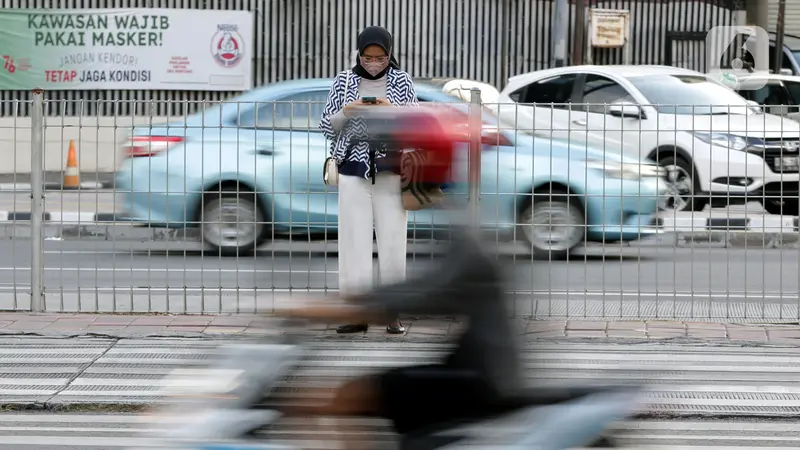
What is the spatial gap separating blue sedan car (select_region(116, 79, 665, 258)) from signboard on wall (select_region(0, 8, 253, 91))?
44.1 feet

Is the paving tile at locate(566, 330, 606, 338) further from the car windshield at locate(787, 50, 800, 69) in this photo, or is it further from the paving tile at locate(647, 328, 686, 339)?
the car windshield at locate(787, 50, 800, 69)

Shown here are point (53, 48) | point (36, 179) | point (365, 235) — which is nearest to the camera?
point (365, 235)

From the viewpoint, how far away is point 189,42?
2188 centimetres

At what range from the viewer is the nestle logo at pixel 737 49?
21.8 metres

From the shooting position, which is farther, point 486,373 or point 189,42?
point 189,42

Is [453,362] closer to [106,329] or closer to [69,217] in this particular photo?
[106,329]

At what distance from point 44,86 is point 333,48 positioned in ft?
14.9

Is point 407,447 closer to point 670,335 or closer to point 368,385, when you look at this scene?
point 368,385

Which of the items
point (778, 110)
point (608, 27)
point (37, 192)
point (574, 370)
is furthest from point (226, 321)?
point (608, 27)

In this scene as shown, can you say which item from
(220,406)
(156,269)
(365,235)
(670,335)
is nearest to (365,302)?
(220,406)

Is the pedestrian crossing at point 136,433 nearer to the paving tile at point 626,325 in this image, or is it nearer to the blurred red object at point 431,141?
the blurred red object at point 431,141

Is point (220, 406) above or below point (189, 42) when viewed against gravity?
below

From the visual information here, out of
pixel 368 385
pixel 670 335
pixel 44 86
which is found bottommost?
pixel 670 335

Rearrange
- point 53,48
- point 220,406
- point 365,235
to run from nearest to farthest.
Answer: point 220,406
point 365,235
point 53,48
